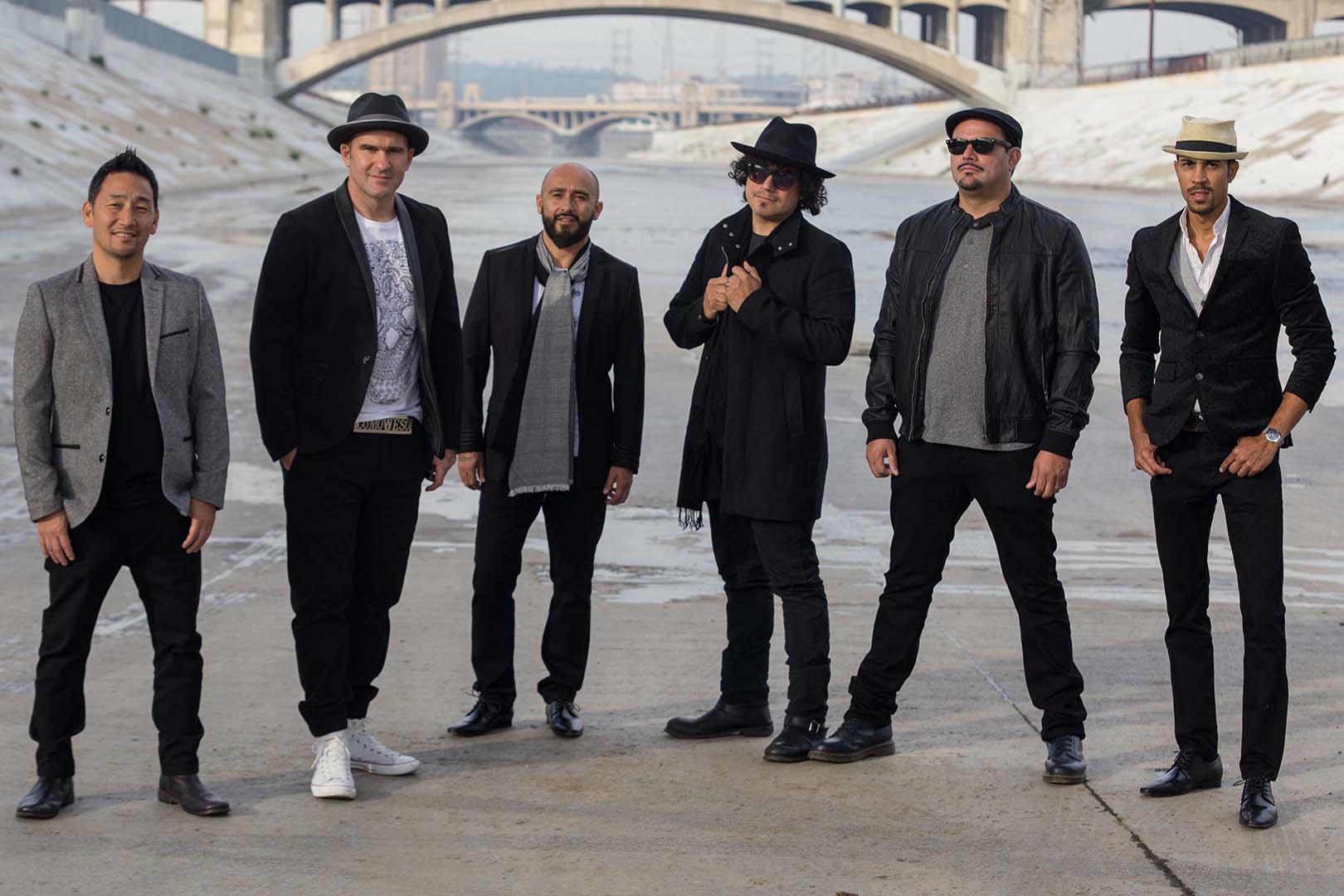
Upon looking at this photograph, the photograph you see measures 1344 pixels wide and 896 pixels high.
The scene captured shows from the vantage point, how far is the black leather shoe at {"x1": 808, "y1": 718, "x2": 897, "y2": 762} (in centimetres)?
516

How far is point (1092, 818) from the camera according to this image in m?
4.65

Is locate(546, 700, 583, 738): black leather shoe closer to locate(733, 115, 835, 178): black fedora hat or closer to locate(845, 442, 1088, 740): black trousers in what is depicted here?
locate(845, 442, 1088, 740): black trousers

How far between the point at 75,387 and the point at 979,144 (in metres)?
2.63

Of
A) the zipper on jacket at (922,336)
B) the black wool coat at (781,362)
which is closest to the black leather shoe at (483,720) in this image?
the black wool coat at (781,362)

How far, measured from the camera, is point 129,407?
15.0 feet

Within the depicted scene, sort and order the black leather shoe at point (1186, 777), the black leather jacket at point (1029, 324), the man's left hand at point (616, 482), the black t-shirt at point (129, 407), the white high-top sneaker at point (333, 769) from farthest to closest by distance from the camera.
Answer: the man's left hand at point (616, 482) < the black leather jacket at point (1029, 324) < the black leather shoe at point (1186, 777) < the white high-top sneaker at point (333, 769) < the black t-shirt at point (129, 407)

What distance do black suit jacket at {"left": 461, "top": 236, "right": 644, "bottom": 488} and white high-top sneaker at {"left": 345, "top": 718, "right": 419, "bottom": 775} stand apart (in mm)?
950

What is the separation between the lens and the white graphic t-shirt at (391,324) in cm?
502

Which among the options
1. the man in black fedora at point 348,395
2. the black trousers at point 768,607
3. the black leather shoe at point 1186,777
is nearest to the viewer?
the black leather shoe at point 1186,777

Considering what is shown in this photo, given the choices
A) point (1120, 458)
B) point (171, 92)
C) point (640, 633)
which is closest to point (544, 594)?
point (640, 633)

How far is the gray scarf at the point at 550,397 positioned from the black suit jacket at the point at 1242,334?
1.77m

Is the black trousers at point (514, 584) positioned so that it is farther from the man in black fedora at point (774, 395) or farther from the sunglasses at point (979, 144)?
the sunglasses at point (979, 144)

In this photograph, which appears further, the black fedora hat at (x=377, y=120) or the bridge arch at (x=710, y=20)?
the bridge arch at (x=710, y=20)

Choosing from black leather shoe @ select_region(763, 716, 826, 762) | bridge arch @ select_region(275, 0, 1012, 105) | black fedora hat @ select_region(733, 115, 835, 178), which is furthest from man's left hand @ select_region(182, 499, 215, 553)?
bridge arch @ select_region(275, 0, 1012, 105)
